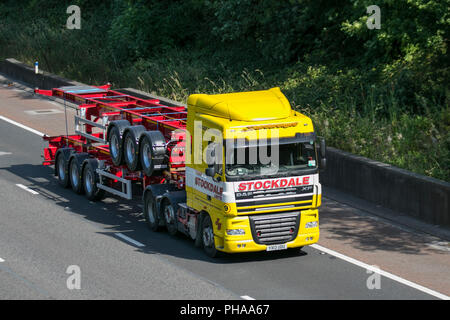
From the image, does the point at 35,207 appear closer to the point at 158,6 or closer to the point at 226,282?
the point at 226,282

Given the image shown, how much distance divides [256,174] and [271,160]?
0.41 metres

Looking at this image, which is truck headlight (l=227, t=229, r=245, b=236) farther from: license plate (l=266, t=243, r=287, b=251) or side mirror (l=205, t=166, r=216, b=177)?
side mirror (l=205, t=166, r=216, b=177)

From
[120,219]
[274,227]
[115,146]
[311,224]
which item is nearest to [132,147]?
[115,146]

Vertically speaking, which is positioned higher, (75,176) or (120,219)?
(75,176)

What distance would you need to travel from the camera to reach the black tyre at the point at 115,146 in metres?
19.4

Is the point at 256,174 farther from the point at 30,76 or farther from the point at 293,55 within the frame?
the point at 30,76

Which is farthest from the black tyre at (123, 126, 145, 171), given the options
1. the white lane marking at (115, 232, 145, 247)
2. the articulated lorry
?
the white lane marking at (115, 232, 145, 247)

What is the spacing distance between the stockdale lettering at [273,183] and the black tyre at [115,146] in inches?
166

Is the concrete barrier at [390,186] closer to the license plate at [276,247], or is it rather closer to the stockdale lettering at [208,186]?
the license plate at [276,247]

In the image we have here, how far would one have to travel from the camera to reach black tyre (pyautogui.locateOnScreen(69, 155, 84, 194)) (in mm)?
21453

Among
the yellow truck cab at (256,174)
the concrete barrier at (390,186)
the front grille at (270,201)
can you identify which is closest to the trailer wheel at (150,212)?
the yellow truck cab at (256,174)

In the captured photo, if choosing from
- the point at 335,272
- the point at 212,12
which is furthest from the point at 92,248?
the point at 212,12

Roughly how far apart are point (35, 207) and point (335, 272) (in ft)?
26.0

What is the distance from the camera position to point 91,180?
68.7ft
